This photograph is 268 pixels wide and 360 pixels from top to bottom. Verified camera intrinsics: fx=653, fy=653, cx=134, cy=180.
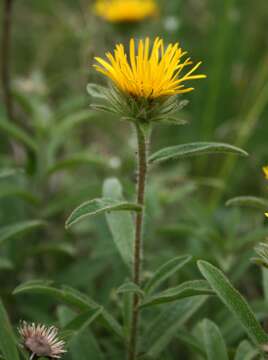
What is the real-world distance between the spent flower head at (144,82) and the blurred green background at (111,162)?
43 cm

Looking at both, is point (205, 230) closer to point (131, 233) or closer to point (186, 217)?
point (186, 217)

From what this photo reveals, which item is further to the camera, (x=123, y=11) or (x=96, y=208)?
(x=123, y=11)

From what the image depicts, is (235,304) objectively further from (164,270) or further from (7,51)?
(7,51)

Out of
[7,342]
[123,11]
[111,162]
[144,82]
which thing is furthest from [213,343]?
[123,11]

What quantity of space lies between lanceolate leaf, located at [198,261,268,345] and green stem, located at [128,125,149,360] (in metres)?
0.16

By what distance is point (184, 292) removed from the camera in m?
1.29

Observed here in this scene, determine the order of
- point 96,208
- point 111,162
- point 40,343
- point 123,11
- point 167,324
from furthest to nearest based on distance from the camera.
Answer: point 123,11 → point 111,162 → point 167,324 → point 96,208 → point 40,343

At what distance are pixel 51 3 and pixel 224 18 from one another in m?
1.06

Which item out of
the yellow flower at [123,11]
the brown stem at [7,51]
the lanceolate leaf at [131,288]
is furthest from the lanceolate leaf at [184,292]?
the yellow flower at [123,11]

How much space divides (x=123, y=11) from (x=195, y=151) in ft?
6.07

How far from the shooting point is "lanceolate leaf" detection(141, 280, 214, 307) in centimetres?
129

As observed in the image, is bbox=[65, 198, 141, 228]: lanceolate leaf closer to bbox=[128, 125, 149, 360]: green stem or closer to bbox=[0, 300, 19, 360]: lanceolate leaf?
bbox=[128, 125, 149, 360]: green stem

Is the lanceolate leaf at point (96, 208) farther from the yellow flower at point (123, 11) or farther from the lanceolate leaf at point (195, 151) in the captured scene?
the yellow flower at point (123, 11)

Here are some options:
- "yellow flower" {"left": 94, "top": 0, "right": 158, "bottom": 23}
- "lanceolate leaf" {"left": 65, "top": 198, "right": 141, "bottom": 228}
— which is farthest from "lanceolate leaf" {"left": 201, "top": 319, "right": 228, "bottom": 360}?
"yellow flower" {"left": 94, "top": 0, "right": 158, "bottom": 23}
